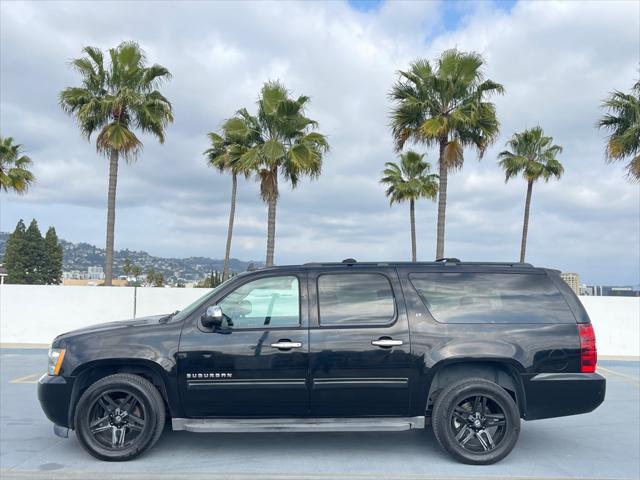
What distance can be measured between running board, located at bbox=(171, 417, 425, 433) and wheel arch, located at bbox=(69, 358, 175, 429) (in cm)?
26

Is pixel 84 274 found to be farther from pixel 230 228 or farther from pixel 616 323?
pixel 616 323

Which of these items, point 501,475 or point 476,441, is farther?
point 476,441

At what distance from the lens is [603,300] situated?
14.6 m

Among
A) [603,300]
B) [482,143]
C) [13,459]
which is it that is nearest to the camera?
[13,459]

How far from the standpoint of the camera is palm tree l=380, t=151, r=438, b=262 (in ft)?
128

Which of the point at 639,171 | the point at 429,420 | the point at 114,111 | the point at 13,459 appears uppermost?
the point at 114,111

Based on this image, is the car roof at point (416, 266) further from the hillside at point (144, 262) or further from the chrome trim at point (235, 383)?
the hillside at point (144, 262)

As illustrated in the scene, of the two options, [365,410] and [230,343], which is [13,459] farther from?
[365,410]

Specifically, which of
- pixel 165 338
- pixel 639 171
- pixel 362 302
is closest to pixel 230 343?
pixel 165 338

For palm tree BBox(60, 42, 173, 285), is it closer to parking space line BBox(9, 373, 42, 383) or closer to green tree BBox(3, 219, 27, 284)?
parking space line BBox(9, 373, 42, 383)

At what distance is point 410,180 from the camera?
39.4 meters

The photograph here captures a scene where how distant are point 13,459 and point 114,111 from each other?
17124mm

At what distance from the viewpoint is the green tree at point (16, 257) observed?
83250 mm

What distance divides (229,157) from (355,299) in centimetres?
1767
